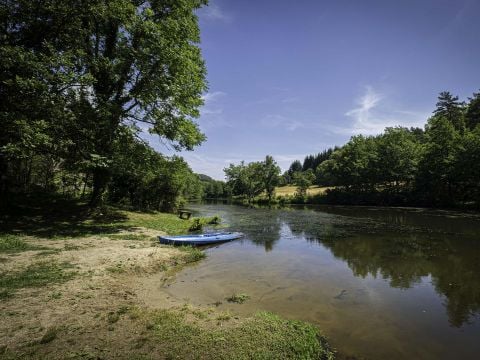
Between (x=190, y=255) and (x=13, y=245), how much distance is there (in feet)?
27.0

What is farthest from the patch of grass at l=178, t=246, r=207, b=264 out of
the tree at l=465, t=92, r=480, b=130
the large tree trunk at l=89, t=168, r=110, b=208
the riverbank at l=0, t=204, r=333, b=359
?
the tree at l=465, t=92, r=480, b=130

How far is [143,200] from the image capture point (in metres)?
35.2

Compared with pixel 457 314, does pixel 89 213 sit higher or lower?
higher

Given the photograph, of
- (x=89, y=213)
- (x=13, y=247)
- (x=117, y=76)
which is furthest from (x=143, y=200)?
(x=13, y=247)

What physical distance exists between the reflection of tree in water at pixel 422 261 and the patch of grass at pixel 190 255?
825 cm

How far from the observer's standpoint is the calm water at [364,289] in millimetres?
7957

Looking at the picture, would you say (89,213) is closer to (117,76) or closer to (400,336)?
(117,76)

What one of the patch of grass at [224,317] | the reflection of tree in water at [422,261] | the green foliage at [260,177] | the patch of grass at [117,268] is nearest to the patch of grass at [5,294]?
the patch of grass at [117,268]

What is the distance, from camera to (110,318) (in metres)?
7.45

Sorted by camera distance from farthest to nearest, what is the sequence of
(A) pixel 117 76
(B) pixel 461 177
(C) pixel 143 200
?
(B) pixel 461 177, (C) pixel 143 200, (A) pixel 117 76

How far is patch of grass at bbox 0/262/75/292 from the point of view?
9.09m

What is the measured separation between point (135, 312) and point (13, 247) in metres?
9.13

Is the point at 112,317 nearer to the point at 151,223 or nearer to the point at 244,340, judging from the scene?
the point at 244,340

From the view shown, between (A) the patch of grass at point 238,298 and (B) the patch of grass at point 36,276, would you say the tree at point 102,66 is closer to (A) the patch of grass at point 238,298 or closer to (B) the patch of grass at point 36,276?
(B) the patch of grass at point 36,276
